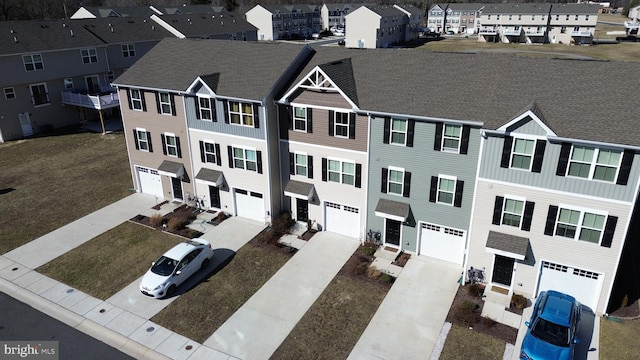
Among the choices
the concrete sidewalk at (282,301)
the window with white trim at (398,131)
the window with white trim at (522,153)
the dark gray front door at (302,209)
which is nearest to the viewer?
the concrete sidewalk at (282,301)

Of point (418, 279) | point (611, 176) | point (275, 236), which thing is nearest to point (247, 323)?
point (275, 236)

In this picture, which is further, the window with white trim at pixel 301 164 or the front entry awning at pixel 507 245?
the window with white trim at pixel 301 164

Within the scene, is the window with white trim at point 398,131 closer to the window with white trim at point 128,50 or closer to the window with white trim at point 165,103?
the window with white trim at point 165,103

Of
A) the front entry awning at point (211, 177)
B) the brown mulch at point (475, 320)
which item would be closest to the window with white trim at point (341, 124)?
the front entry awning at point (211, 177)

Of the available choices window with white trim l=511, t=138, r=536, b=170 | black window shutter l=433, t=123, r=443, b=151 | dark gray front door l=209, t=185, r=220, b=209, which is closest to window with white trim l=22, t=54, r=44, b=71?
dark gray front door l=209, t=185, r=220, b=209

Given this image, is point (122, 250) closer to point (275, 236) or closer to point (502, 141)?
point (275, 236)

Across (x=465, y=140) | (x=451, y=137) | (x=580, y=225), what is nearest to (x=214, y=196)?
(x=451, y=137)
